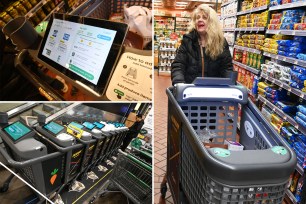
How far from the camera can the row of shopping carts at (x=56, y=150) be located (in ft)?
3.20

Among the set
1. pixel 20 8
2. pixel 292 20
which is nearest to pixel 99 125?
pixel 20 8

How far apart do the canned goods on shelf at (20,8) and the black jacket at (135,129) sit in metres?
1.15

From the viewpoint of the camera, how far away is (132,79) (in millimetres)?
1116

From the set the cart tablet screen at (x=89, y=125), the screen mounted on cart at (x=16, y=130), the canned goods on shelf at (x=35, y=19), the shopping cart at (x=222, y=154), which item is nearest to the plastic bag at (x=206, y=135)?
the shopping cart at (x=222, y=154)

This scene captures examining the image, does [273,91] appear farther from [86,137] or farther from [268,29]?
[86,137]

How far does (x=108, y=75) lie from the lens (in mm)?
1155

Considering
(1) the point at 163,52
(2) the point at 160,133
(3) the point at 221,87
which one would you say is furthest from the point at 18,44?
(1) the point at 163,52

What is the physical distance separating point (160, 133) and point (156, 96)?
233 centimetres

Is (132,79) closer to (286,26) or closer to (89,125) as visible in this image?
(89,125)

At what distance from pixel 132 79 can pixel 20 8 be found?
1.22 metres

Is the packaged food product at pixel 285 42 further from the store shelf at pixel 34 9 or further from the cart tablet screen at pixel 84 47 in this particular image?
the store shelf at pixel 34 9

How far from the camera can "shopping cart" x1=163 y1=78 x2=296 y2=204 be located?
907mm

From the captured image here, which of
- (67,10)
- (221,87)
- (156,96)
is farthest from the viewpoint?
(156,96)

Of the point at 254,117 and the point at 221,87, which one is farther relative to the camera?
the point at 221,87
